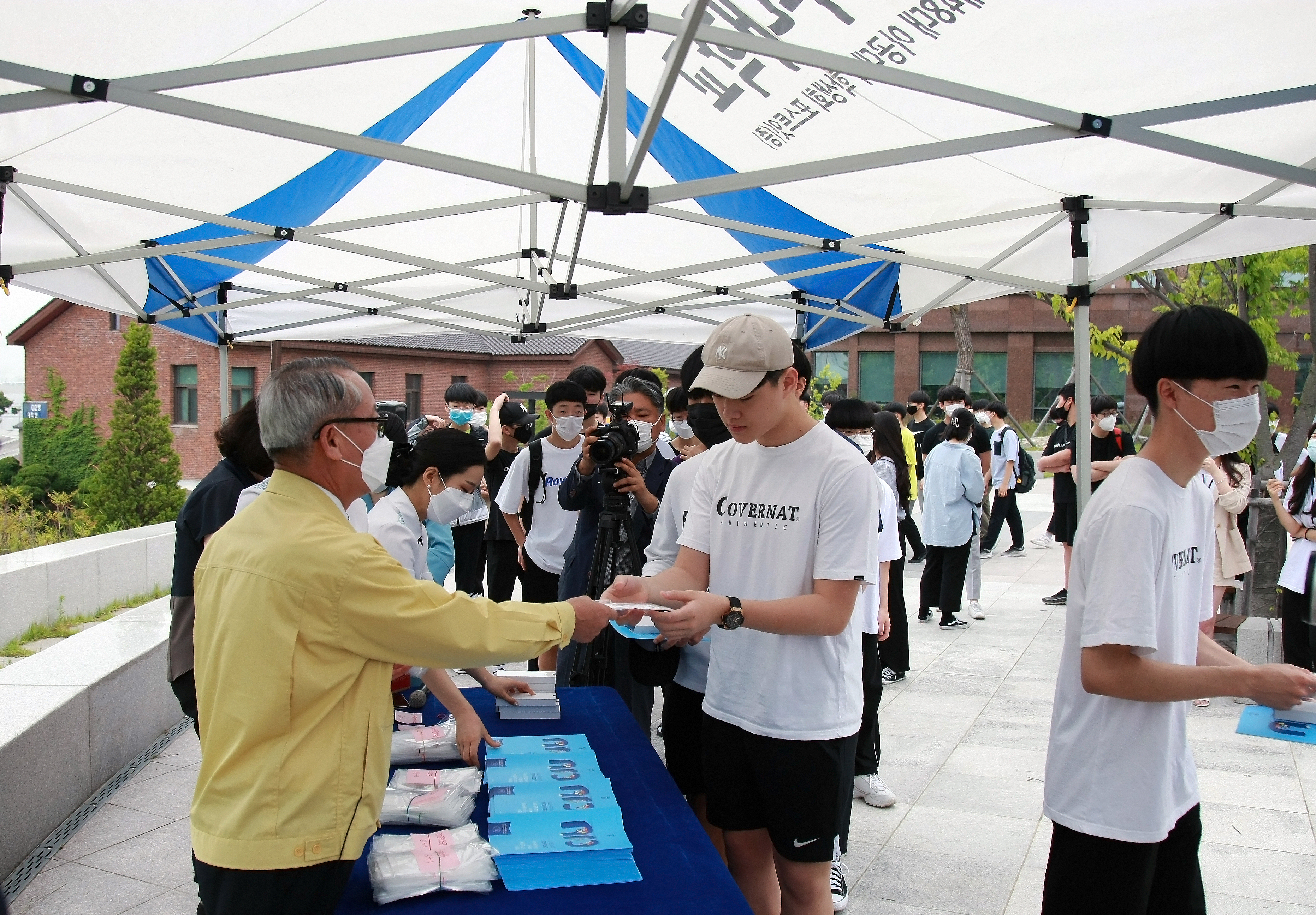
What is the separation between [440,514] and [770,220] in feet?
10.7

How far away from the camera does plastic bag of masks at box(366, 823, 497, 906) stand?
172 cm

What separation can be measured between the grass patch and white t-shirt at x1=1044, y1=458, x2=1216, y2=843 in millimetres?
6886

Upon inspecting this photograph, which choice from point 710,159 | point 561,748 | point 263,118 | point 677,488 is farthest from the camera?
point 710,159

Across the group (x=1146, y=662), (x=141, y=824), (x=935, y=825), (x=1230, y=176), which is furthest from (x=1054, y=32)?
(x=141, y=824)

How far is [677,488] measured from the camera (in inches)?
115

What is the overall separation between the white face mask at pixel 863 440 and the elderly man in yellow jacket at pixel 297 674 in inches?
140

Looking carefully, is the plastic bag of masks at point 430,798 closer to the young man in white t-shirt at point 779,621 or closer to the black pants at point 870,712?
the young man in white t-shirt at point 779,621

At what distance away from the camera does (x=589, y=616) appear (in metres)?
2.07

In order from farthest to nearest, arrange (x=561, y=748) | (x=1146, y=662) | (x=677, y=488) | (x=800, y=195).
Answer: (x=800, y=195) < (x=677, y=488) < (x=561, y=748) < (x=1146, y=662)

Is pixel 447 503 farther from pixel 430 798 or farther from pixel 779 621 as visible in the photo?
pixel 779 621

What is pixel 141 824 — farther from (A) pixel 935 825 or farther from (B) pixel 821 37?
(B) pixel 821 37

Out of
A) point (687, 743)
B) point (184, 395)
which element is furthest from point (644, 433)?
point (184, 395)

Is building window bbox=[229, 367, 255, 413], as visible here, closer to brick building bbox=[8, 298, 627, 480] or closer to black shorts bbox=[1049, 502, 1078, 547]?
brick building bbox=[8, 298, 627, 480]

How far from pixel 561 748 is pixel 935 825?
2.18m
